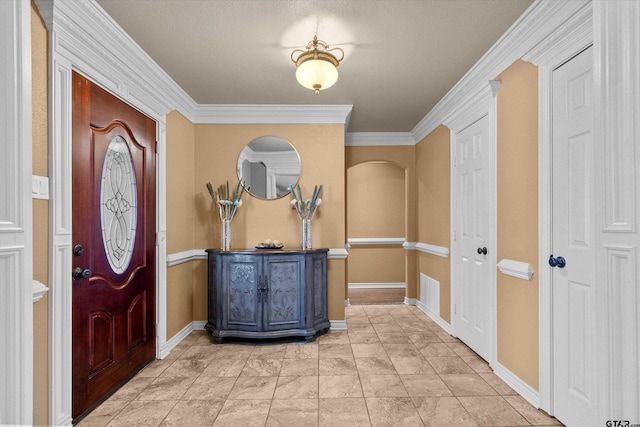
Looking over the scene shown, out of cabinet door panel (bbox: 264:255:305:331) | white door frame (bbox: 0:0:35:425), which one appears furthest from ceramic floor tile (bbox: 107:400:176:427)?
cabinet door panel (bbox: 264:255:305:331)

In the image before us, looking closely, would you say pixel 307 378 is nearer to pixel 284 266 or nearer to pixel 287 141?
pixel 284 266

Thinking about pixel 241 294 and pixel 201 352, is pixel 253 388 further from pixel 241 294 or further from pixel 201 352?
pixel 241 294

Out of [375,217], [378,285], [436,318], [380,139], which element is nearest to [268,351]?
[436,318]

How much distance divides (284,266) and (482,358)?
6.34ft

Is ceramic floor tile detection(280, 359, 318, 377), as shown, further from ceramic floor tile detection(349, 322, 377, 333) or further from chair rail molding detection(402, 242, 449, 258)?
chair rail molding detection(402, 242, 449, 258)

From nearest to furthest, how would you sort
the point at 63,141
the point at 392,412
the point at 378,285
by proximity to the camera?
the point at 63,141 < the point at 392,412 < the point at 378,285

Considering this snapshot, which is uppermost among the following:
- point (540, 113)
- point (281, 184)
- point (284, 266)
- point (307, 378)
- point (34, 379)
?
point (540, 113)

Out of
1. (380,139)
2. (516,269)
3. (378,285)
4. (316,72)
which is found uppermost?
(380,139)

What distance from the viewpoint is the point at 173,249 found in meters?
3.36

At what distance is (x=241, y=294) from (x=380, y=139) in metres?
2.99

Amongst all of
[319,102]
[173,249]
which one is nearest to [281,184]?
[319,102]

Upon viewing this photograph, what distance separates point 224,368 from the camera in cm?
286

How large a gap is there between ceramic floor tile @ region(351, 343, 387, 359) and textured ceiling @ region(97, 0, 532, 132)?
8.09 ft

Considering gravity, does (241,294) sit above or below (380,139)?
below
